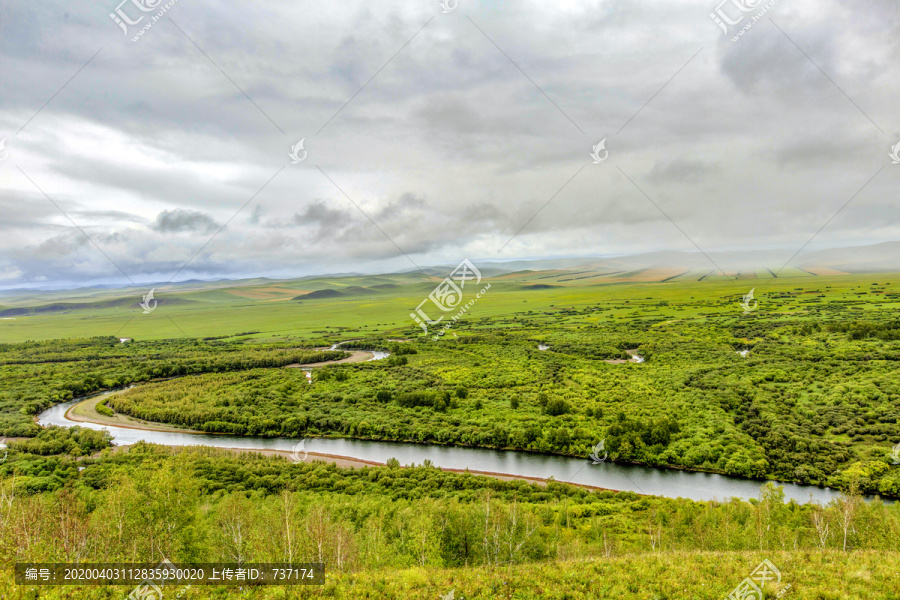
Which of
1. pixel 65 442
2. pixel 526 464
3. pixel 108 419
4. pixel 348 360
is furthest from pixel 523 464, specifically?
pixel 348 360

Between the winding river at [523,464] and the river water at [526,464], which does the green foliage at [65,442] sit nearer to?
the river water at [526,464]

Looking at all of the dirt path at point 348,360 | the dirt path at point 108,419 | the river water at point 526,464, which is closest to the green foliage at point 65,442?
the river water at point 526,464

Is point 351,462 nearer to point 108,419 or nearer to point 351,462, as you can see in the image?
point 351,462

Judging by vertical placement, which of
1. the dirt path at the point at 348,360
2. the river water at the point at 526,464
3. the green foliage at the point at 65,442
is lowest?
the river water at the point at 526,464

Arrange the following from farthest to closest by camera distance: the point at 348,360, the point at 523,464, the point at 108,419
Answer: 1. the point at 348,360
2. the point at 108,419
3. the point at 523,464

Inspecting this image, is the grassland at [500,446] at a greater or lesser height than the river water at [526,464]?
greater

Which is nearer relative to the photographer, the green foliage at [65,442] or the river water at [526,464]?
the river water at [526,464]

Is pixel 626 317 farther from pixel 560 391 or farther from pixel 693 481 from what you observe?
pixel 693 481

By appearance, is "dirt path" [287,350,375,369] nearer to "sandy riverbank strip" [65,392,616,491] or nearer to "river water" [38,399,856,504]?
"sandy riverbank strip" [65,392,616,491]
